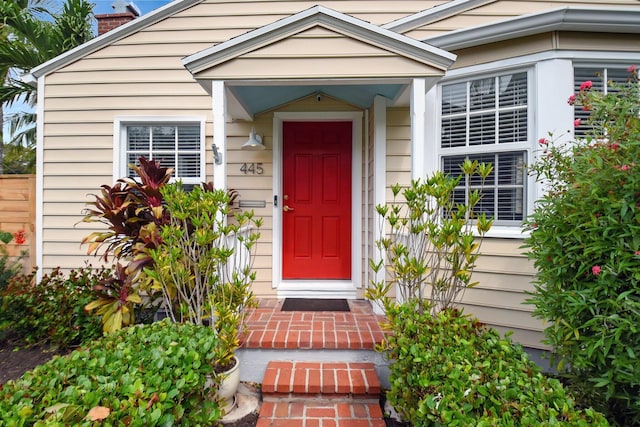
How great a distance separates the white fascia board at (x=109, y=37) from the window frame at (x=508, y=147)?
309 centimetres

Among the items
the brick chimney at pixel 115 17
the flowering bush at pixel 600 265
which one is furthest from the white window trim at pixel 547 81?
the brick chimney at pixel 115 17

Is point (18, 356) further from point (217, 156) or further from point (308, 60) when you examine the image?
point (308, 60)

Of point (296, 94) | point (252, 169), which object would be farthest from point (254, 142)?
point (296, 94)

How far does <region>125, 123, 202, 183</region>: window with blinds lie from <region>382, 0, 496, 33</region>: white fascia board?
2.47 metres

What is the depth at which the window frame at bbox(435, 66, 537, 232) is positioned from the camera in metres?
2.78

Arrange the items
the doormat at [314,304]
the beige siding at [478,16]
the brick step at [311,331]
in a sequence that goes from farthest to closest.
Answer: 1. the beige siding at [478,16]
2. the doormat at [314,304]
3. the brick step at [311,331]

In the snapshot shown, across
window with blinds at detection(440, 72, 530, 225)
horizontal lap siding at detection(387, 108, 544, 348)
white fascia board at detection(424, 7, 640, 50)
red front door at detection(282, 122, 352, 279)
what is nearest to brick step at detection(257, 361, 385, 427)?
horizontal lap siding at detection(387, 108, 544, 348)

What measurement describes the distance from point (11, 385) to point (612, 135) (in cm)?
299

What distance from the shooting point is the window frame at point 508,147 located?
9.13 ft

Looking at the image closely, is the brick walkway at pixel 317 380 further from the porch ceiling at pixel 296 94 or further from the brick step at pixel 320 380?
the porch ceiling at pixel 296 94

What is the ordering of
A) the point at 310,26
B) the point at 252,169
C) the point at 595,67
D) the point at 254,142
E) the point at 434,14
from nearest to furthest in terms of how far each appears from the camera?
1. the point at 310,26
2. the point at 595,67
3. the point at 434,14
4. the point at 254,142
5. the point at 252,169

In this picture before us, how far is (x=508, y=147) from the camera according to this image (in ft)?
9.35

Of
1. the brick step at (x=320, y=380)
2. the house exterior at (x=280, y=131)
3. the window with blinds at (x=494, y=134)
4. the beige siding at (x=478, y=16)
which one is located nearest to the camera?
the brick step at (x=320, y=380)

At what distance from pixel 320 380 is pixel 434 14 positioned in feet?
11.7
